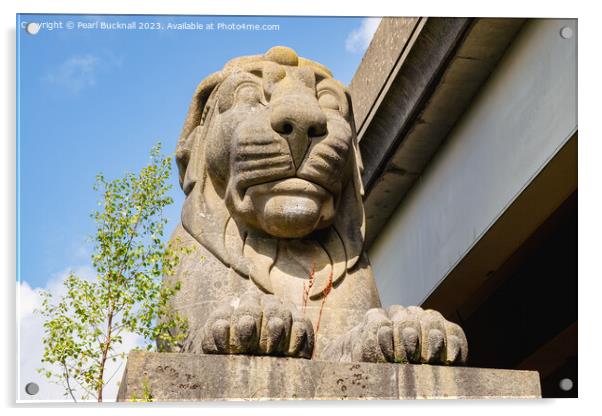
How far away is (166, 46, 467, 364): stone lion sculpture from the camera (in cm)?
682

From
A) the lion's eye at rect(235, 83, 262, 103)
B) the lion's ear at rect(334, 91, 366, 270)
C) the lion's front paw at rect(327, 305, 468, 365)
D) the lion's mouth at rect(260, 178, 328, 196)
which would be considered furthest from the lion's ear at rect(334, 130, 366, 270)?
the lion's front paw at rect(327, 305, 468, 365)

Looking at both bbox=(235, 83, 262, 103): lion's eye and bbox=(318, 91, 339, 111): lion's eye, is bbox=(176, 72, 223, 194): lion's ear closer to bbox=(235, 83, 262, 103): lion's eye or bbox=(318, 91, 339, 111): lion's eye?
bbox=(235, 83, 262, 103): lion's eye

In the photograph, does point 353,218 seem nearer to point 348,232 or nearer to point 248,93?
point 348,232

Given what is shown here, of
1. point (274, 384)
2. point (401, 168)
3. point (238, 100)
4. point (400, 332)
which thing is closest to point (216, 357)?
point (274, 384)

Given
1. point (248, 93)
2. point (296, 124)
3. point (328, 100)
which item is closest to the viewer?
point (296, 124)

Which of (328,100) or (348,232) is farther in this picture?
(328,100)

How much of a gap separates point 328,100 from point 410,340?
1762 mm

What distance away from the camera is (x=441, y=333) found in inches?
241

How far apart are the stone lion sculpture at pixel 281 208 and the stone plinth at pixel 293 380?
256 millimetres

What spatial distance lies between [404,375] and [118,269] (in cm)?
169

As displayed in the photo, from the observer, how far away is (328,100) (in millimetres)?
7371

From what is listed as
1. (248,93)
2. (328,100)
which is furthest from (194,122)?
(328,100)

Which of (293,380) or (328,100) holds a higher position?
(328,100)

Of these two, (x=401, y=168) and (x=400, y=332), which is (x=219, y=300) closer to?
(x=400, y=332)
